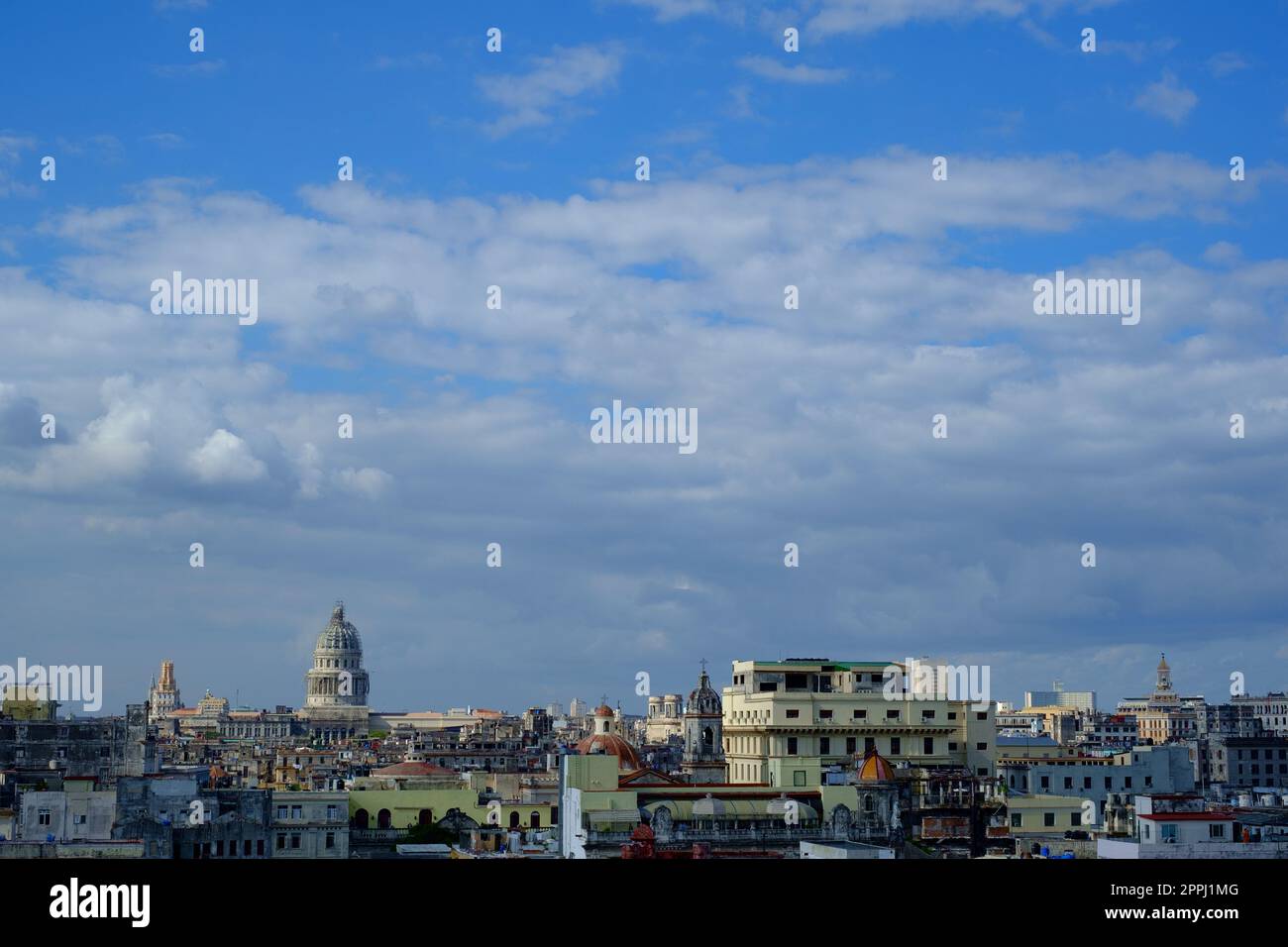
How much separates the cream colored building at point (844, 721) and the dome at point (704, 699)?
28.3 meters

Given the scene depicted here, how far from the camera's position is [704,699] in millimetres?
122312

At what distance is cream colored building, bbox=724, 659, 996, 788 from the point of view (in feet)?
286

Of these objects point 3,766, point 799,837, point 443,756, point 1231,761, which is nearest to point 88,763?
point 3,766

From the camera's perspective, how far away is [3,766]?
107688 millimetres

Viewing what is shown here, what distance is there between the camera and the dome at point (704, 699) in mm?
121375

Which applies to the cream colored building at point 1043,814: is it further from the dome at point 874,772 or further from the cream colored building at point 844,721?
the cream colored building at point 844,721

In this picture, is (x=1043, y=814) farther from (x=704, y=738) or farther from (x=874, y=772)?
(x=704, y=738)

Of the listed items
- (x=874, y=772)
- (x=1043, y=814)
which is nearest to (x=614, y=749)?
(x=874, y=772)

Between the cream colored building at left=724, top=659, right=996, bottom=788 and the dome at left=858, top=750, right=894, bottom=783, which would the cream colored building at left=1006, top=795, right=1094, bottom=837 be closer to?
the dome at left=858, top=750, right=894, bottom=783

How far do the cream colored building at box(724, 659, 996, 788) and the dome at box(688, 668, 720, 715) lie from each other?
28.3 metres

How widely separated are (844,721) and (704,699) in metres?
35.2

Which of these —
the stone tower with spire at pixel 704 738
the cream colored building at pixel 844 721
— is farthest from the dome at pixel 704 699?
the cream colored building at pixel 844 721
